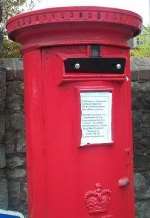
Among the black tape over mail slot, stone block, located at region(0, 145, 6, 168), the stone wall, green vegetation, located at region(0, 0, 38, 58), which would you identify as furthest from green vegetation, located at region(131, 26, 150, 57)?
the black tape over mail slot

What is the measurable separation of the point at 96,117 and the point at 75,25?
0.55m

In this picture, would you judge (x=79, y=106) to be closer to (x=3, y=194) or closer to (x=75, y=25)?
(x=75, y=25)

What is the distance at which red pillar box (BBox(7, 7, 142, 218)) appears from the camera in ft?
9.68

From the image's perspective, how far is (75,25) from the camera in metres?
2.95

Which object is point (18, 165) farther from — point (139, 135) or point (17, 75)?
point (139, 135)

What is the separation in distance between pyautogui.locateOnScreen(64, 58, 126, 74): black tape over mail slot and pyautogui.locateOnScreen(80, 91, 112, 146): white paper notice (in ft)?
0.43

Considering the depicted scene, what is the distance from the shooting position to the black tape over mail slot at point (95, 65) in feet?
9.61

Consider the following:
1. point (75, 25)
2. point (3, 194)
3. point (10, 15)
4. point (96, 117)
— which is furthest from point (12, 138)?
point (10, 15)

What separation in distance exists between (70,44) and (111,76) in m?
0.31

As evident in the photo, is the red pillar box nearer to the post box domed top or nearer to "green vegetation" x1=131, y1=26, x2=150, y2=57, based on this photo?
the post box domed top

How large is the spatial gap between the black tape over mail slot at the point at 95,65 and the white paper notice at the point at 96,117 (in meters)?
0.13

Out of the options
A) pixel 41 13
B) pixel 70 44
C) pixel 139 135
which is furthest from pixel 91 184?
pixel 139 135

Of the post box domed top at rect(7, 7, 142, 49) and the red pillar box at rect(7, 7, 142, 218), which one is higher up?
the post box domed top at rect(7, 7, 142, 49)

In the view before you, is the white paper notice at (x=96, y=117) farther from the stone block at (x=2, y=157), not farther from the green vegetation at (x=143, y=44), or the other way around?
the green vegetation at (x=143, y=44)
